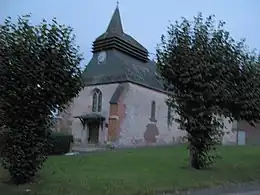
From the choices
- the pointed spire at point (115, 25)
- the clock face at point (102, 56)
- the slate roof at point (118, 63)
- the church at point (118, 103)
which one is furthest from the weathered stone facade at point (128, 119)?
the pointed spire at point (115, 25)

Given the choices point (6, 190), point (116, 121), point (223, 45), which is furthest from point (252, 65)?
point (116, 121)

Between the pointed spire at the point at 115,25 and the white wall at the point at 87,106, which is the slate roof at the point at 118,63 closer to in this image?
the pointed spire at the point at 115,25

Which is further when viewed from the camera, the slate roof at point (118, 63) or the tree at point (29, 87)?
the slate roof at point (118, 63)

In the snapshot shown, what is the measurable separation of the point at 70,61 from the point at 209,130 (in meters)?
7.28

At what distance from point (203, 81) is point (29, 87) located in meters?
7.60

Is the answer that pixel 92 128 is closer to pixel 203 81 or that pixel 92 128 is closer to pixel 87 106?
pixel 87 106

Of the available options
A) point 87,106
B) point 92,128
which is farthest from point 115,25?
point 92,128

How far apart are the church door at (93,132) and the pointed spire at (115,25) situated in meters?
10.9

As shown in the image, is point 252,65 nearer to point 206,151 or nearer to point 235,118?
point 235,118

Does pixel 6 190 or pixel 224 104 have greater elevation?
pixel 224 104

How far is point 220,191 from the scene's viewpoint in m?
12.2

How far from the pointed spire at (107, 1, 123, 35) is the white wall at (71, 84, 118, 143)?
7455 mm

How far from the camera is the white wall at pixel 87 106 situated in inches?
1501

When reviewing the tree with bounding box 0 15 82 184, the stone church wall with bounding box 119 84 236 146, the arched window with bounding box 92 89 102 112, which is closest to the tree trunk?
the tree with bounding box 0 15 82 184
